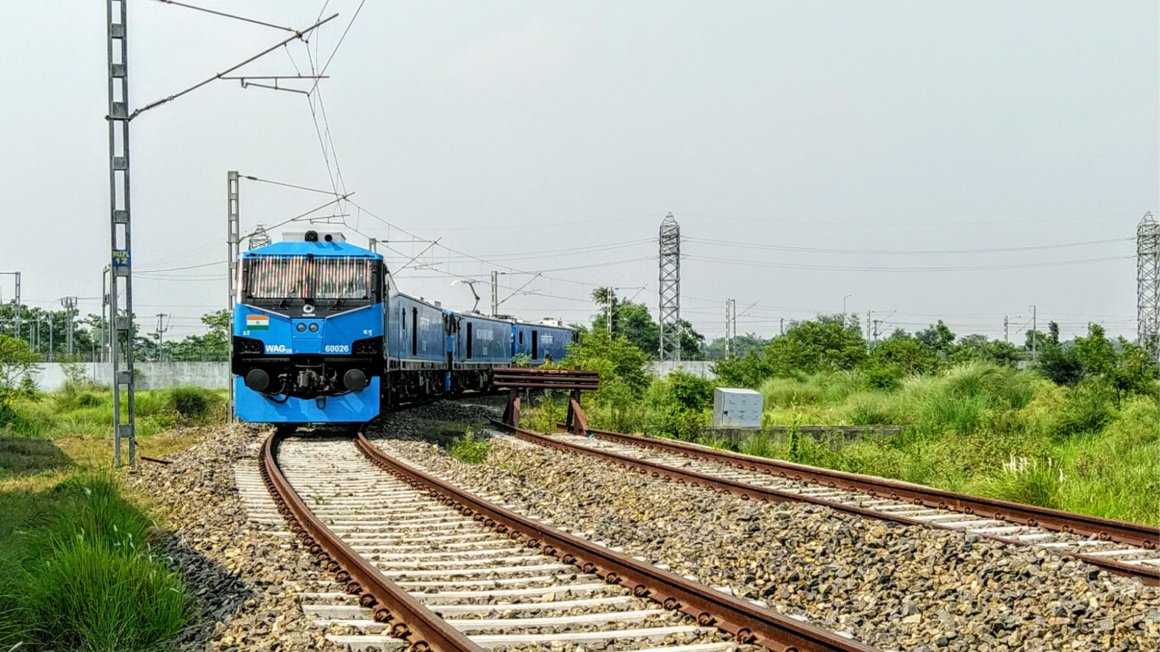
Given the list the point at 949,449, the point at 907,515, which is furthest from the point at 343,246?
the point at 907,515

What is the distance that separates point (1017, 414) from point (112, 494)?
52.4ft

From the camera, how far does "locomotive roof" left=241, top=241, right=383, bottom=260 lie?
18.4 metres

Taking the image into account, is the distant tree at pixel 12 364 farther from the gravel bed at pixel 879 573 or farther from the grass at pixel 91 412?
the gravel bed at pixel 879 573

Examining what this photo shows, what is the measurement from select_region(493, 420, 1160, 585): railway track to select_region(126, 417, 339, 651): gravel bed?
490cm

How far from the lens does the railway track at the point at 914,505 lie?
842 centimetres

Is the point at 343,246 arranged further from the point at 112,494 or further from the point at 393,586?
the point at 393,586

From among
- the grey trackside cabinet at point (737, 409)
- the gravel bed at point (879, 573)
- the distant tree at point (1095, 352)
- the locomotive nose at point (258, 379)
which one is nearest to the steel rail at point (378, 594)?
the gravel bed at point (879, 573)

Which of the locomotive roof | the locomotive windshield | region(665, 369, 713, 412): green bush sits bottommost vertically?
region(665, 369, 713, 412): green bush

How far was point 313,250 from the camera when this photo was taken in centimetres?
1866

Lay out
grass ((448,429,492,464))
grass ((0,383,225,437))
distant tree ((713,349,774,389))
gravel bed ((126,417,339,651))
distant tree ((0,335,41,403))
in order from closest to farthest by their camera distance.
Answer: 1. gravel bed ((126,417,339,651))
2. grass ((448,429,492,464))
3. grass ((0,383,225,437))
4. distant tree ((0,335,41,403))
5. distant tree ((713,349,774,389))

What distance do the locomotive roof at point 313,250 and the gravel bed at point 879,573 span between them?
8394 mm

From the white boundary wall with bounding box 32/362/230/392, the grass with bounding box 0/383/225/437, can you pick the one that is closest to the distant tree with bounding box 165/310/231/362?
the white boundary wall with bounding box 32/362/230/392

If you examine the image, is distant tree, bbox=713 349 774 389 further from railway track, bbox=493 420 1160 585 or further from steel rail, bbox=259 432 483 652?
steel rail, bbox=259 432 483 652

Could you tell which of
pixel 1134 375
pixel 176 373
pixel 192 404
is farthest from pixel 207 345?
pixel 1134 375
